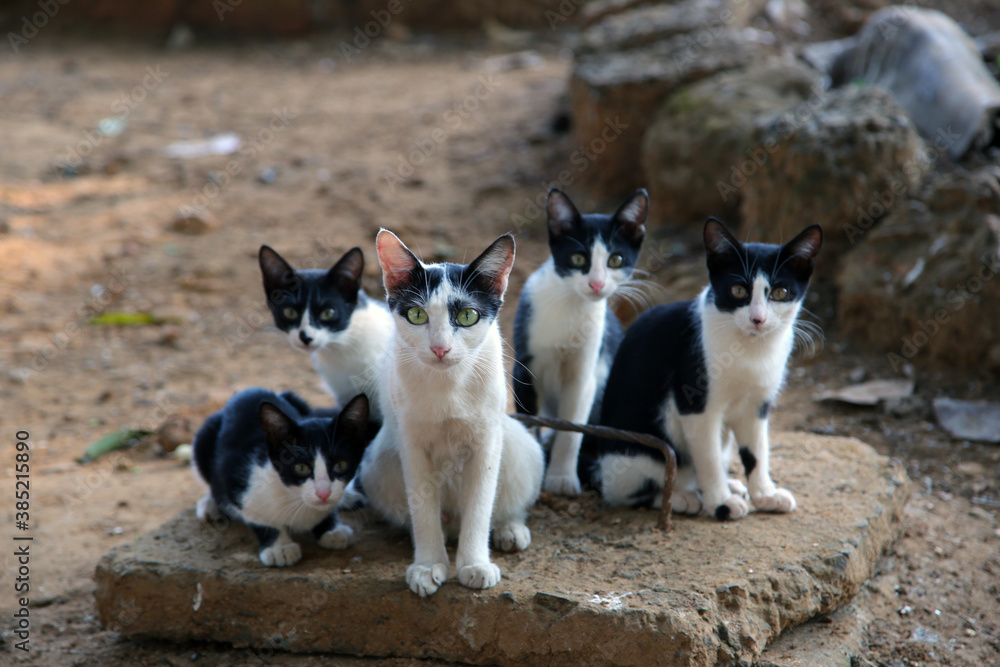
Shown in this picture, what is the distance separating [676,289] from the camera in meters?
6.00

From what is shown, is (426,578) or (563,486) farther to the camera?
(563,486)

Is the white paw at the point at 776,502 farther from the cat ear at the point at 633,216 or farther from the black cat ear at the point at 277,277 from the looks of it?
the black cat ear at the point at 277,277

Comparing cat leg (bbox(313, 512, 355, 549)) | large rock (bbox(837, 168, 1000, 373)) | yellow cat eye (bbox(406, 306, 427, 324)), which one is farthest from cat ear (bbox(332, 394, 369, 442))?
large rock (bbox(837, 168, 1000, 373))

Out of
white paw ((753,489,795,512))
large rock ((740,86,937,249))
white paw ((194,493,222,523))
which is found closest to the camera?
white paw ((753,489,795,512))

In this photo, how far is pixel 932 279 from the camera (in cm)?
503

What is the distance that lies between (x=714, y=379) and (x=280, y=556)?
70.0 inches

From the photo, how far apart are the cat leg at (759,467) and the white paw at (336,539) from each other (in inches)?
63.4

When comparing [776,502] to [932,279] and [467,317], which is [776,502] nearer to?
[467,317]

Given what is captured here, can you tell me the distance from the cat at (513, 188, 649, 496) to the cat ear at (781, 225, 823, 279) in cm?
61

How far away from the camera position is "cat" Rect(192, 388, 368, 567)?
303 cm

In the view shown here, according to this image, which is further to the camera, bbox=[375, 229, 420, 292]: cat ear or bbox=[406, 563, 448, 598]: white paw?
bbox=[406, 563, 448, 598]: white paw

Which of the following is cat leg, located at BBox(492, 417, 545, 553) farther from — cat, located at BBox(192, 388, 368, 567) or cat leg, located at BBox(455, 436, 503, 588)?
cat, located at BBox(192, 388, 368, 567)

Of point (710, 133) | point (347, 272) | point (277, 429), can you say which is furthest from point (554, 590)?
point (710, 133)

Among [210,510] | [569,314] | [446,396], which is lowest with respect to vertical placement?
[210,510]
